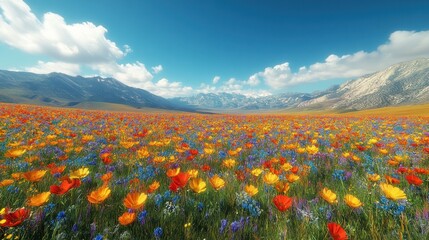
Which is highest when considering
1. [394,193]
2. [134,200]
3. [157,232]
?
[134,200]

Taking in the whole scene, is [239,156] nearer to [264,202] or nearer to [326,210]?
[264,202]

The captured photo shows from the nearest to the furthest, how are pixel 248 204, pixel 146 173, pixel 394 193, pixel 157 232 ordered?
pixel 157 232 → pixel 394 193 → pixel 248 204 → pixel 146 173

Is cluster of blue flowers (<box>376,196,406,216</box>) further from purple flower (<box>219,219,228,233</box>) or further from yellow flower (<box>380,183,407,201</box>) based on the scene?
purple flower (<box>219,219,228,233</box>)

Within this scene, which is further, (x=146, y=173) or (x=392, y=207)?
(x=146, y=173)

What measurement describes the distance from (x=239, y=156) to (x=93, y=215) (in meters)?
4.02

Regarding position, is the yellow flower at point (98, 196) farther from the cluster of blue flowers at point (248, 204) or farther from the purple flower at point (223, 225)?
the cluster of blue flowers at point (248, 204)

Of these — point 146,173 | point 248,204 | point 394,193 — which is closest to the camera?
point 394,193

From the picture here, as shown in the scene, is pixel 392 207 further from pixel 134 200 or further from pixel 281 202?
pixel 134 200

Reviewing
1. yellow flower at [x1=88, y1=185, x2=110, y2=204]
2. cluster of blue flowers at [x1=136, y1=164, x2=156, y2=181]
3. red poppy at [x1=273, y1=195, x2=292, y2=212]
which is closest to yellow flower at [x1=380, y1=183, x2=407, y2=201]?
red poppy at [x1=273, y1=195, x2=292, y2=212]

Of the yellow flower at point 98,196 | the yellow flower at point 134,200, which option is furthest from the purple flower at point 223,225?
the yellow flower at point 98,196

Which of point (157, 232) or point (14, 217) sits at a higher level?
point (14, 217)

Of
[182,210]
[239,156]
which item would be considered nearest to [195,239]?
[182,210]

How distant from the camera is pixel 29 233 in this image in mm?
1872

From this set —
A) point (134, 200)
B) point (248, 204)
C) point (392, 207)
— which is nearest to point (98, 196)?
point (134, 200)
